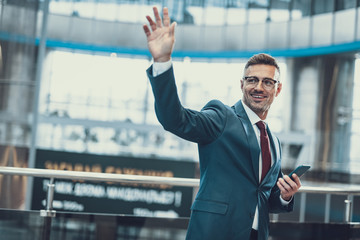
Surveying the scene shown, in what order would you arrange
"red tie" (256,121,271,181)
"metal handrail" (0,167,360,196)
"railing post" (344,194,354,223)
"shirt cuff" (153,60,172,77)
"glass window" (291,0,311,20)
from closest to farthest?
"shirt cuff" (153,60,172,77) < "red tie" (256,121,271,181) < "metal handrail" (0,167,360,196) < "railing post" (344,194,354,223) < "glass window" (291,0,311,20)

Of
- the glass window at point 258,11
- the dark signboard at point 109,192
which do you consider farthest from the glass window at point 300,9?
the dark signboard at point 109,192

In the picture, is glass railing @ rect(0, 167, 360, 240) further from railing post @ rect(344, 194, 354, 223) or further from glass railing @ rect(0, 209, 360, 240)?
railing post @ rect(344, 194, 354, 223)

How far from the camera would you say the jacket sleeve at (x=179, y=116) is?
193 cm

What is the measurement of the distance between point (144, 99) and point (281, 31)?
9062mm

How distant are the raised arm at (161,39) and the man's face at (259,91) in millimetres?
671

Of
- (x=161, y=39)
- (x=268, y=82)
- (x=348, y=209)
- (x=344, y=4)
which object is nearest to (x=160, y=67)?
(x=161, y=39)

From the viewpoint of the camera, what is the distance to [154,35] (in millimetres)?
1950

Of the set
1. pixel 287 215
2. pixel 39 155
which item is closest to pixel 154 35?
pixel 287 215

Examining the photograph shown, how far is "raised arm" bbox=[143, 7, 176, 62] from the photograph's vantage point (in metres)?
1.93

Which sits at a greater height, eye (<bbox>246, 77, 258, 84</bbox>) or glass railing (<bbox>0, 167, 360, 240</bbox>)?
eye (<bbox>246, 77, 258, 84</bbox>)

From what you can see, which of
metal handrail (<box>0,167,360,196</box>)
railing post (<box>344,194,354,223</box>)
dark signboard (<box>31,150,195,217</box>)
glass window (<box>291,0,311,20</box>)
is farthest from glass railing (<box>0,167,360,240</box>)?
glass window (<box>291,0,311,20</box>)

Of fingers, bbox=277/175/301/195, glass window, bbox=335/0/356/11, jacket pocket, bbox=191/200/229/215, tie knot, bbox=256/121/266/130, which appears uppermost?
glass window, bbox=335/0/356/11

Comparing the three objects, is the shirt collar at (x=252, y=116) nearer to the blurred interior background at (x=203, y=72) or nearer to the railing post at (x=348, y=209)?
the railing post at (x=348, y=209)

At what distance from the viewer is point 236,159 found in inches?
90.6
